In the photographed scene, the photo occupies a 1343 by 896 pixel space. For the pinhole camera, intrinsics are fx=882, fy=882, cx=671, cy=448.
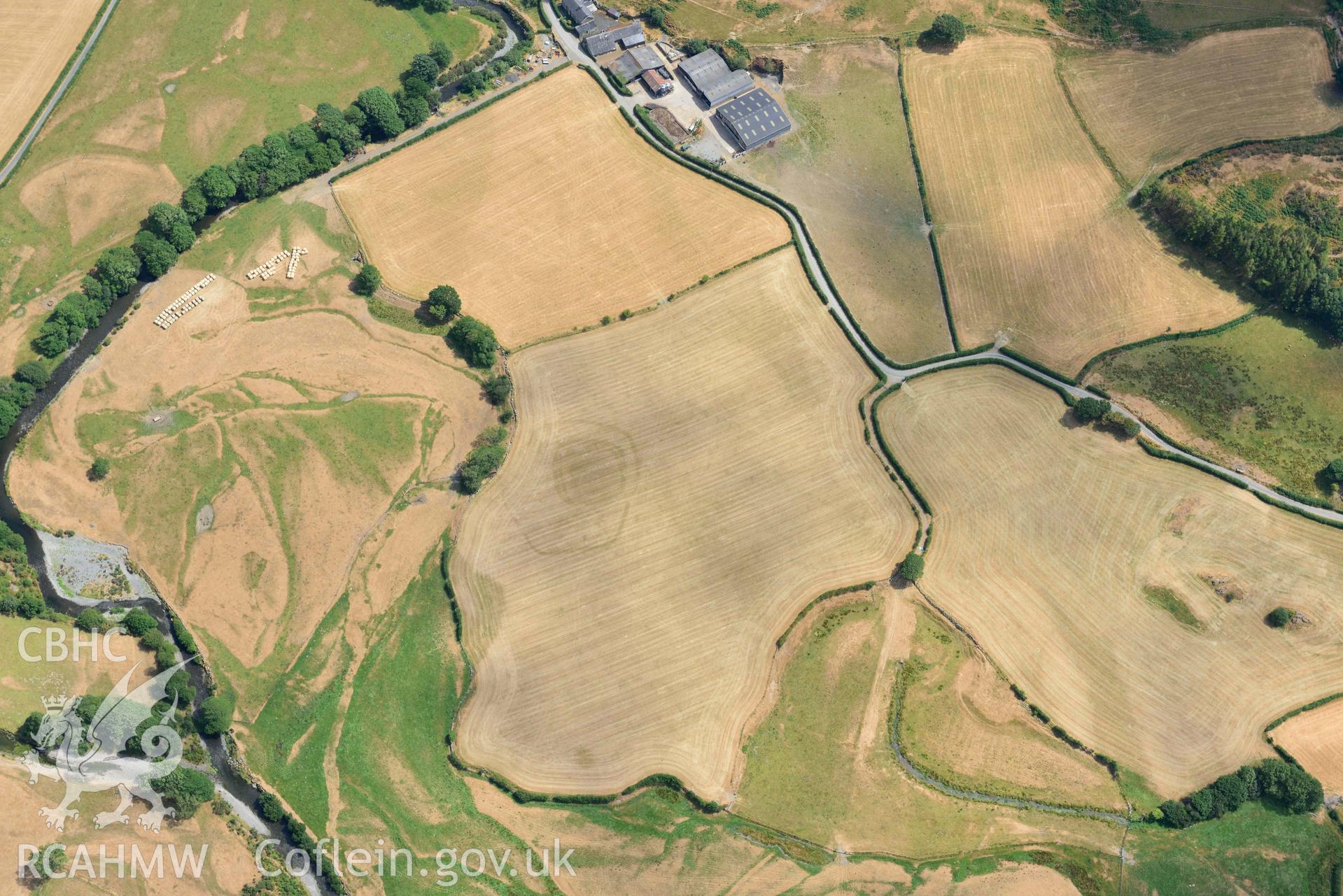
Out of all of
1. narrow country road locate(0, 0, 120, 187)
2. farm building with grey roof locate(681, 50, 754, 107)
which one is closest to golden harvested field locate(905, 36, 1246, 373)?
farm building with grey roof locate(681, 50, 754, 107)

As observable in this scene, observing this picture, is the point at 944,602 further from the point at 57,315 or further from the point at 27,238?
the point at 27,238

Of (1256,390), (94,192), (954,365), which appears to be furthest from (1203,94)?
(94,192)

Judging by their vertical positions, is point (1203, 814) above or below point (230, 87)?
below

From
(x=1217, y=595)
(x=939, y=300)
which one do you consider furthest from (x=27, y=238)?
(x=1217, y=595)

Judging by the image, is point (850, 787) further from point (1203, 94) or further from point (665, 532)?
point (1203, 94)

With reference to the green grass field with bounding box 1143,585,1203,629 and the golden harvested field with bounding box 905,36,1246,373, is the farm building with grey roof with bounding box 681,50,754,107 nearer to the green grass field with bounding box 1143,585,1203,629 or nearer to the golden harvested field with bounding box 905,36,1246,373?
the golden harvested field with bounding box 905,36,1246,373

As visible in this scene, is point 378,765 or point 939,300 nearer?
point 378,765

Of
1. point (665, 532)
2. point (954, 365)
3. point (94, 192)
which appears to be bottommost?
point (665, 532)
